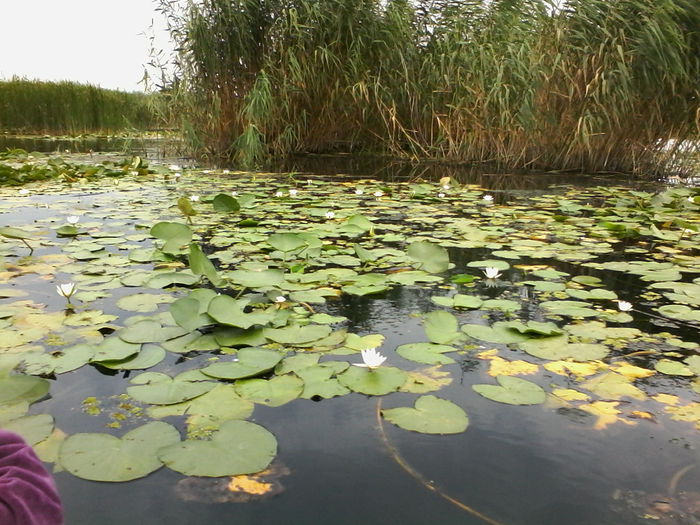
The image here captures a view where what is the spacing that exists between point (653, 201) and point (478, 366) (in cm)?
283

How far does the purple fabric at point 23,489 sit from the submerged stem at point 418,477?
541mm

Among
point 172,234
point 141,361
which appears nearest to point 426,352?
point 141,361

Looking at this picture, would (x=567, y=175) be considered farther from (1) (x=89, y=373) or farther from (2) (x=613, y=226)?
(1) (x=89, y=373)

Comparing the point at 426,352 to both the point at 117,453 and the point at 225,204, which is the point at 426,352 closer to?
the point at 117,453

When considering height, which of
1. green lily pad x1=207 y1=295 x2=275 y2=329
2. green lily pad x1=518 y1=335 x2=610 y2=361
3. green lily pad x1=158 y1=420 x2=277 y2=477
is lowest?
green lily pad x1=158 y1=420 x2=277 y2=477

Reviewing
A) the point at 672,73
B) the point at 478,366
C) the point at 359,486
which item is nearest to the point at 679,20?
the point at 672,73

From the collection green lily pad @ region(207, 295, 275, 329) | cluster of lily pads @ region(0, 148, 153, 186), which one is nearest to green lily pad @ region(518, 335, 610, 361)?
green lily pad @ region(207, 295, 275, 329)

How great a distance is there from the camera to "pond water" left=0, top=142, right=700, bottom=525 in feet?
2.82

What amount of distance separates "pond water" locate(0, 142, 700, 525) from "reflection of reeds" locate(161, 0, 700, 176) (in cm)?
248

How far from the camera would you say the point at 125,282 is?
1.87m

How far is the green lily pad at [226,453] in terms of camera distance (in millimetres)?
900

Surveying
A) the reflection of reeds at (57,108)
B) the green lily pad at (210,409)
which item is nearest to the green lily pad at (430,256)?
the green lily pad at (210,409)

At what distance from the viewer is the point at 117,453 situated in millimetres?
934

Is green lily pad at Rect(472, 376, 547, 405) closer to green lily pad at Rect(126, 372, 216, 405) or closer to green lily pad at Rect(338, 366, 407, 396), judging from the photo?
green lily pad at Rect(338, 366, 407, 396)
